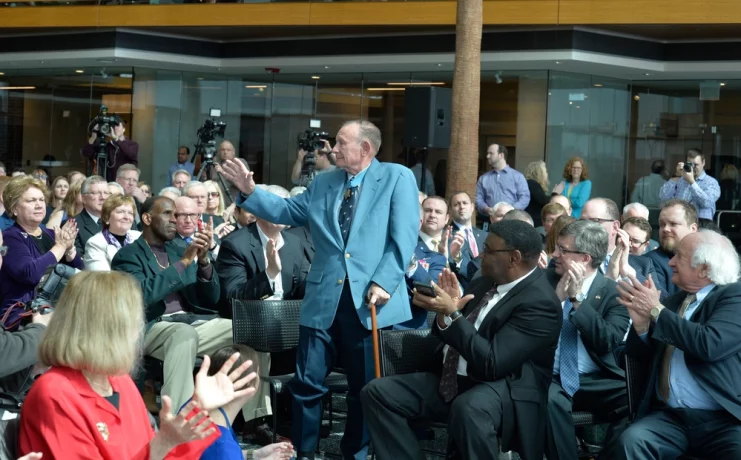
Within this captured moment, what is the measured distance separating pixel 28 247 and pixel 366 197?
2511 mm

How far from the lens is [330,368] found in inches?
233

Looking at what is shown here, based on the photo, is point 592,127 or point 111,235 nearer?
point 111,235

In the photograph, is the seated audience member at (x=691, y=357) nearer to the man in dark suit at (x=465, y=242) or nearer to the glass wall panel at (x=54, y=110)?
the man in dark suit at (x=465, y=242)

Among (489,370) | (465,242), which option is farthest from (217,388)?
(465,242)

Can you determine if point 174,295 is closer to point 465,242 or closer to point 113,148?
point 465,242

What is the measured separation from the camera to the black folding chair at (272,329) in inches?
240

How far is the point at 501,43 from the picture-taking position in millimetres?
16109

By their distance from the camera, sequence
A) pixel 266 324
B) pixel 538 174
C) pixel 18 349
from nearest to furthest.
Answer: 1. pixel 18 349
2. pixel 266 324
3. pixel 538 174

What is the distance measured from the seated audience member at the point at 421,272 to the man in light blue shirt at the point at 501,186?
18.3 feet

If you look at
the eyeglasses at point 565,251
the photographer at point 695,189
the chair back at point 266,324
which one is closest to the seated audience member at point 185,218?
the chair back at point 266,324

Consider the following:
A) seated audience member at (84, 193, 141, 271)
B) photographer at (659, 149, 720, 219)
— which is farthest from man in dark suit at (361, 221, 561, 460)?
photographer at (659, 149, 720, 219)

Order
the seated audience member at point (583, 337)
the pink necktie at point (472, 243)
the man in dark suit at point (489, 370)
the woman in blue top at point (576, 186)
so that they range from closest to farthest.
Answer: the man in dark suit at point (489, 370)
the seated audience member at point (583, 337)
the pink necktie at point (472, 243)
the woman in blue top at point (576, 186)

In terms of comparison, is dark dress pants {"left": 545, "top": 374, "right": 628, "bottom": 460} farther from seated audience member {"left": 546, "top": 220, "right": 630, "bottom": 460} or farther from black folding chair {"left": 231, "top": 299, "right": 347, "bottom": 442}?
black folding chair {"left": 231, "top": 299, "right": 347, "bottom": 442}

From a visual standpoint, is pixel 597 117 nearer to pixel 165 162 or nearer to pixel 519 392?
pixel 165 162
